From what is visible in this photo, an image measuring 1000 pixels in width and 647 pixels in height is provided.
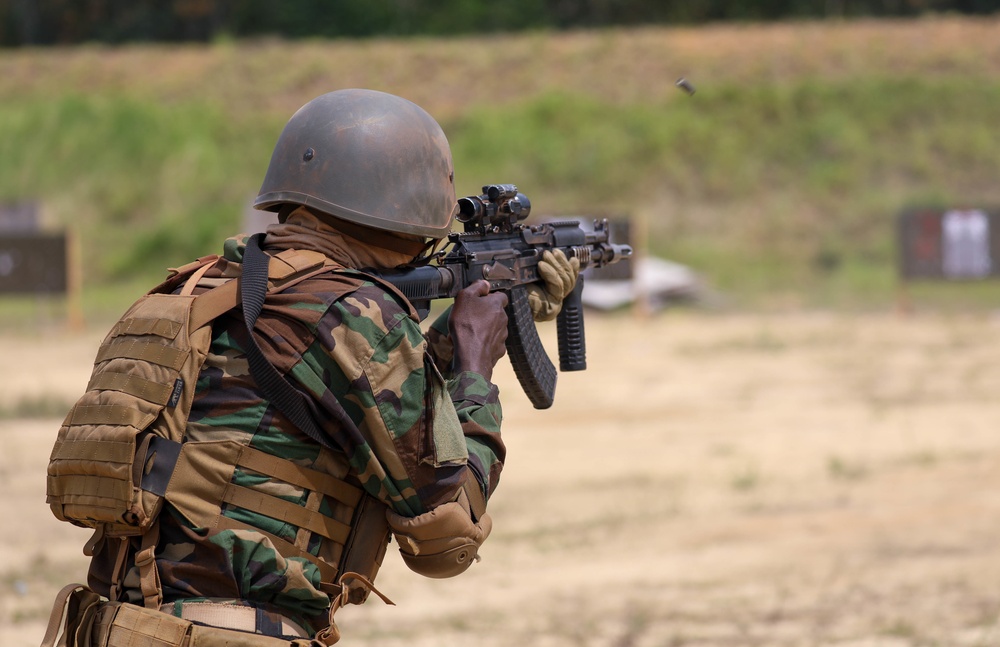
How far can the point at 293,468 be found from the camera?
2420mm

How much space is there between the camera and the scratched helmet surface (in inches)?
102

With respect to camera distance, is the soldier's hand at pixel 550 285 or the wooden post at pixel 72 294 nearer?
the soldier's hand at pixel 550 285

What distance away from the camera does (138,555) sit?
236 centimetres

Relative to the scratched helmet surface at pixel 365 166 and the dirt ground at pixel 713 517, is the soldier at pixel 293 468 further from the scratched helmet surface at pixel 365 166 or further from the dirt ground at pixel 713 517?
the dirt ground at pixel 713 517

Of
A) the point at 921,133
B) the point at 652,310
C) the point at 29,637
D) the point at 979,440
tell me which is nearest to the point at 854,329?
the point at 652,310

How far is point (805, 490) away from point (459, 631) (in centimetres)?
333

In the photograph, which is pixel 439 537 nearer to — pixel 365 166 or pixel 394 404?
pixel 394 404

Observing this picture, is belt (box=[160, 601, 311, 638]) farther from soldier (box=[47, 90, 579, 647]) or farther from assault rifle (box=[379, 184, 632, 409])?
assault rifle (box=[379, 184, 632, 409])

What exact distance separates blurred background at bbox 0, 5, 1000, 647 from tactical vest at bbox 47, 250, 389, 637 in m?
3.39

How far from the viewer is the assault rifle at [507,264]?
2906mm

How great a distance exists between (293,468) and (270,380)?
18cm

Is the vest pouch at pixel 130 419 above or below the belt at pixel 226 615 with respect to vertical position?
above

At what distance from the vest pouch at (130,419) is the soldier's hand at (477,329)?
56 centimetres

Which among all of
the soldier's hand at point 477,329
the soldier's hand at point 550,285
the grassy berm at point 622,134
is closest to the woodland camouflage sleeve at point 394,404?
the soldier's hand at point 477,329
